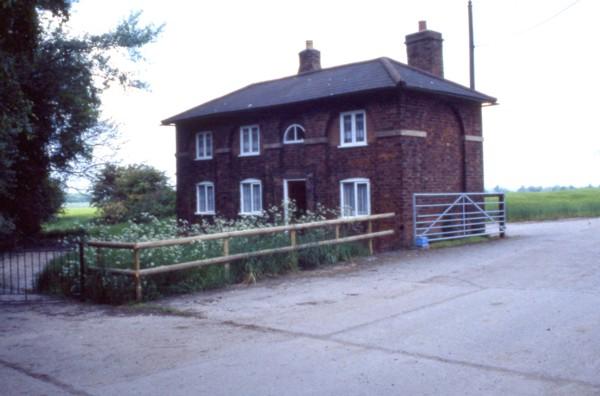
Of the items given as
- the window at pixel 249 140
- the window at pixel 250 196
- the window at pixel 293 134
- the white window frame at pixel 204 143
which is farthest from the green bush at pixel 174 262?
the white window frame at pixel 204 143

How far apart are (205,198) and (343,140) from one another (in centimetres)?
813

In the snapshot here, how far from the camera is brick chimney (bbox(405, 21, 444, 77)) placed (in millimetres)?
23062

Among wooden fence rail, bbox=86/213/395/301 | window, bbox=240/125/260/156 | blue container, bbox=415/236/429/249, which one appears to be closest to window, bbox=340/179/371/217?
blue container, bbox=415/236/429/249

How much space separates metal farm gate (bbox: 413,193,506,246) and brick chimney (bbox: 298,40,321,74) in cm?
949

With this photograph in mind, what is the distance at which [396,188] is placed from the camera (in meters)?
18.5

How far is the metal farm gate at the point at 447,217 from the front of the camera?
1830cm

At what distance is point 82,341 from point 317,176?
537 inches

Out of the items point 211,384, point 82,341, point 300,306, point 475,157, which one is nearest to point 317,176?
point 475,157

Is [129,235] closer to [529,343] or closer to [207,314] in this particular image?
[207,314]

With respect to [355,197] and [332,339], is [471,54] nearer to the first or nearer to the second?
[355,197]

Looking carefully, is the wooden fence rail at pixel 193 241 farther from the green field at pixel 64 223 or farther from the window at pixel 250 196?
the green field at pixel 64 223

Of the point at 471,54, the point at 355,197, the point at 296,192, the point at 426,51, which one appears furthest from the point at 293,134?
the point at 471,54

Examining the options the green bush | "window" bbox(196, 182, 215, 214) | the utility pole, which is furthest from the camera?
the utility pole

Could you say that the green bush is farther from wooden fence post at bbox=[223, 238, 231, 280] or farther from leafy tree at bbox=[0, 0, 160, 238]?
leafy tree at bbox=[0, 0, 160, 238]
